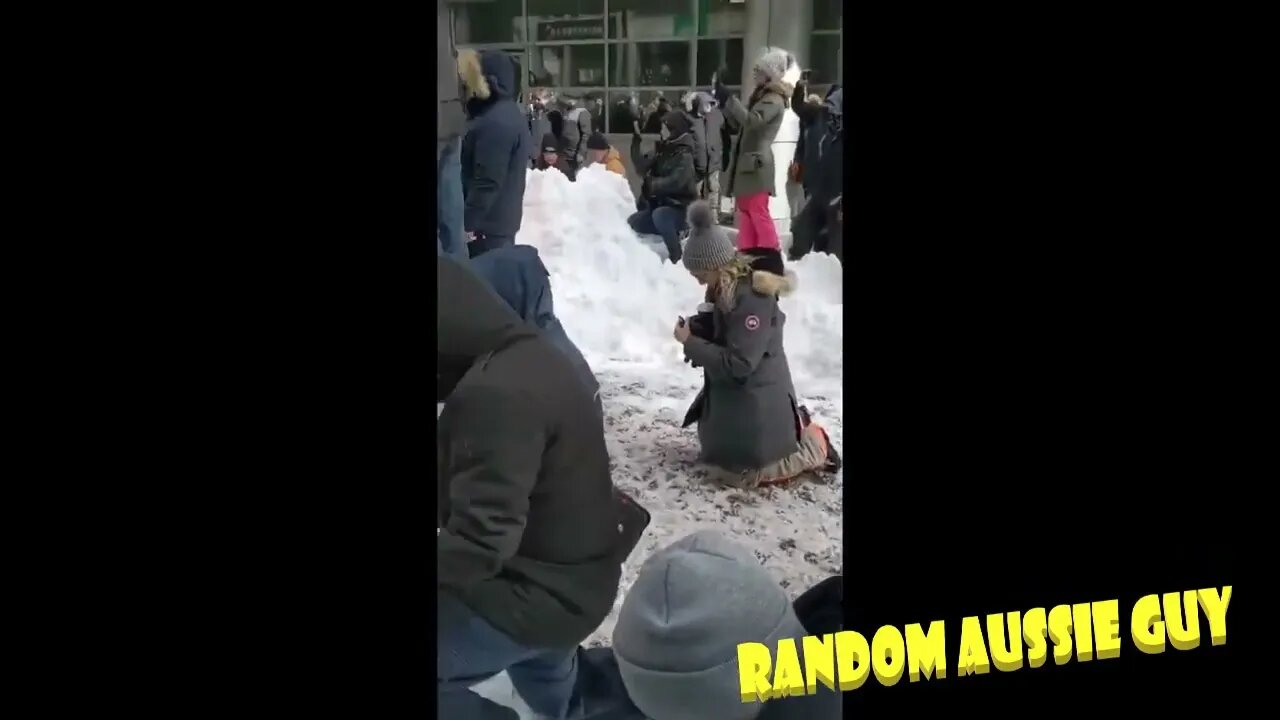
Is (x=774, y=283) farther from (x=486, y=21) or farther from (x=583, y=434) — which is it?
(x=486, y=21)

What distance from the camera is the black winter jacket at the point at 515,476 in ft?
6.93

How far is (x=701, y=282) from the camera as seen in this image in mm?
2197

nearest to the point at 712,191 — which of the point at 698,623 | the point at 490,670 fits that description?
the point at 698,623

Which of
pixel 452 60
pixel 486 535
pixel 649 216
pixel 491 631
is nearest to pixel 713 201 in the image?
pixel 649 216

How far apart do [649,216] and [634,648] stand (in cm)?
69

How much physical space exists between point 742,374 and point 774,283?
154 millimetres

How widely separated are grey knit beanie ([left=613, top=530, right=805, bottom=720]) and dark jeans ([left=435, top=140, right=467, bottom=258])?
58 cm

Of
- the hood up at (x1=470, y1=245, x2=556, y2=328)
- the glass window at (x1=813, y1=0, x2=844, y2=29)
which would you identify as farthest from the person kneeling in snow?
the glass window at (x1=813, y1=0, x2=844, y2=29)

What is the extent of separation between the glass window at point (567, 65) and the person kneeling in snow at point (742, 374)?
27 centimetres

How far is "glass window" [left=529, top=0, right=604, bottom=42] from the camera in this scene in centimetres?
215

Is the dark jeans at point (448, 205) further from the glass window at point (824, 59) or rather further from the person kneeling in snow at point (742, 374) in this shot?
the glass window at point (824, 59)
